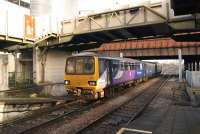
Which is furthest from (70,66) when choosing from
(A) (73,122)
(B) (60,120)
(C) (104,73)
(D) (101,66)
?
(A) (73,122)

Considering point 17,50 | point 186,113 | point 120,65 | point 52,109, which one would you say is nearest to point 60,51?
point 17,50

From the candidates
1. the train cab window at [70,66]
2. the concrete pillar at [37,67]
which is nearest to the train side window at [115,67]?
the train cab window at [70,66]

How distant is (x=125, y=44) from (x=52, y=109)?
30.9 metres

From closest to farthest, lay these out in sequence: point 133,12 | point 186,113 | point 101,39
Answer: point 186,113, point 133,12, point 101,39

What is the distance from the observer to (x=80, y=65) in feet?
45.6

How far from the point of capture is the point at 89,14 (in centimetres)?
2233

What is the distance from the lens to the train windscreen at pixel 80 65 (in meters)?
13.6

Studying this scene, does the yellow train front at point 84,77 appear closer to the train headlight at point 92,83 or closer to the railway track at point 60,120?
the train headlight at point 92,83

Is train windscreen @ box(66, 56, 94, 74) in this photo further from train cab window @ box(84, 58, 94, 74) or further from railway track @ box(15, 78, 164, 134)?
railway track @ box(15, 78, 164, 134)

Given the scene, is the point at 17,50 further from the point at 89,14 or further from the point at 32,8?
the point at 89,14

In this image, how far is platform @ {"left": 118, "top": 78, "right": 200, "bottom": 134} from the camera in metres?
8.35

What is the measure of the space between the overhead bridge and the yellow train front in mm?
7510

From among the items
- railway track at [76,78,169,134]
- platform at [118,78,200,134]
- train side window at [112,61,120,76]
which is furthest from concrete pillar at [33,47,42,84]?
platform at [118,78,200,134]

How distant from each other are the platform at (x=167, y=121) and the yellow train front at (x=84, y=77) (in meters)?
3.06
